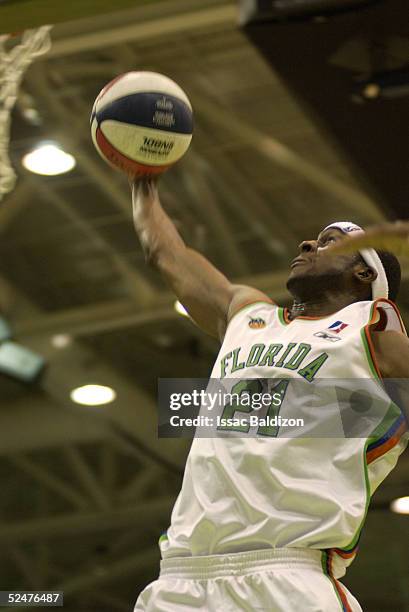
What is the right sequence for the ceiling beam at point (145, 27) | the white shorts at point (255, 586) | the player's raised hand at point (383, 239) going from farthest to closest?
the ceiling beam at point (145, 27) < the white shorts at point (255, 586) < the player's raised hand at point (383, 239)

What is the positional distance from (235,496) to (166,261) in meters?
0.94

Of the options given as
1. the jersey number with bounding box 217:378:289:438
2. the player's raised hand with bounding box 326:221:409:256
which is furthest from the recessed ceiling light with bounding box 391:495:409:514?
the player's raised hand with bounding box 326:221:409:256

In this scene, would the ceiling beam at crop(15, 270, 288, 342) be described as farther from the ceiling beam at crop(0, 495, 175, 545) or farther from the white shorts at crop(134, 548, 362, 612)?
the white shorts at crop(134, 548, 362, 612)

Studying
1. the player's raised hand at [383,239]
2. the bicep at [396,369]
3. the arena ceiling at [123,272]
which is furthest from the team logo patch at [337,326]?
the arena ceiling at [123,272]

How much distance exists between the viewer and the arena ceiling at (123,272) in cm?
869

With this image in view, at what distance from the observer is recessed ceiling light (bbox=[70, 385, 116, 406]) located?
37.7 ft

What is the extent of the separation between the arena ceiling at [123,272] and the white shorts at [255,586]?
3.88m

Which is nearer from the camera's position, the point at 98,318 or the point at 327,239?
the point at 327,239

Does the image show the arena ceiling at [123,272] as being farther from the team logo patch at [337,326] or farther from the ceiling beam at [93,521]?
the team logo patch at [337,326]

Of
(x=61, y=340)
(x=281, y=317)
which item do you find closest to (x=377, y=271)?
(x=281, y=317)

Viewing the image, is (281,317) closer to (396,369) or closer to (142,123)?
(396,369)

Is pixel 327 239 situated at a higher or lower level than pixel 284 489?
higher

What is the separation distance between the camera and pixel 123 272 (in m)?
10.5

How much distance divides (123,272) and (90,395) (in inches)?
64.2
